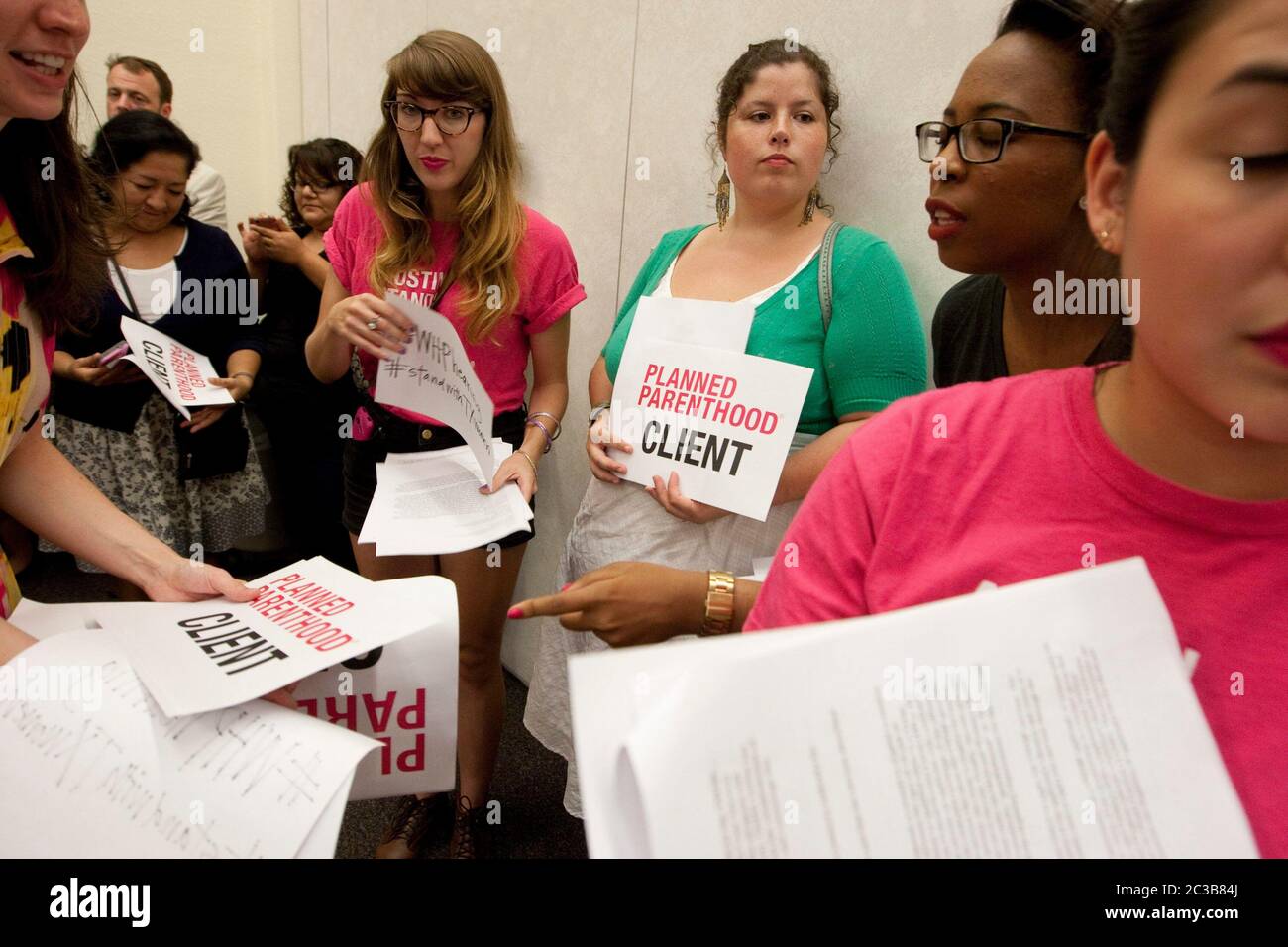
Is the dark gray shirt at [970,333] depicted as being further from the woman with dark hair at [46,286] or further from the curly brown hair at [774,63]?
the woman with dark hair at [46,286]

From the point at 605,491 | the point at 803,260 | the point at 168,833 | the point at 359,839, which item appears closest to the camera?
the point at 168,833

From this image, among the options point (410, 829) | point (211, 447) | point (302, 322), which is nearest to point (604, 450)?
point (410, 829)

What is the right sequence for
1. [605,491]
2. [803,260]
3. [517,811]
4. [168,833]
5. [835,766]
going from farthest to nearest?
[517,811] < [605,491] < [803,260] < [168,833] < [835,766]

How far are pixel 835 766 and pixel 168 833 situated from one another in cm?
52

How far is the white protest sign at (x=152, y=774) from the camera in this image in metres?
0.61

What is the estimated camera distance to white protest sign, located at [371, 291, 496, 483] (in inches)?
55.8

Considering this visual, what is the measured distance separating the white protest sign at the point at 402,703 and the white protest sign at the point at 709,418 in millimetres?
611

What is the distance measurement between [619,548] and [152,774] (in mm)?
938

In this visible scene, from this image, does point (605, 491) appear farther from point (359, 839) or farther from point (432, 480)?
point (359, 839)
